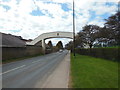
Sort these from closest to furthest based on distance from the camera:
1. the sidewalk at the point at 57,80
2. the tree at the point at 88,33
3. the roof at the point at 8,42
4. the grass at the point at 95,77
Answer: the grass at the point at 95,77 → the sidewalk at the point at 57,80 → the roof at the point at 8,42 → the tree at the point at 88,33

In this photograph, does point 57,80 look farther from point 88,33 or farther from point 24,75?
point 88,33

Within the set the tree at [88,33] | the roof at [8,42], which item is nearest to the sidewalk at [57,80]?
A: the roof at [8,42]

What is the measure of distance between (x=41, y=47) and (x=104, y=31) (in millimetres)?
28750

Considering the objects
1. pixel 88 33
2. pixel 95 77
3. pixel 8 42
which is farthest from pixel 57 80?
pixel 88 33

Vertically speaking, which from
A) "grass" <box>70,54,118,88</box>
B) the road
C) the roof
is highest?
the roof

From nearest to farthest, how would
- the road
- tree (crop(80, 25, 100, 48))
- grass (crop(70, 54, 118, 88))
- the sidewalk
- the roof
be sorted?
grass (crop(70, 54, 118, 88)) < the sidewalk < the road < the roof < tree (crop(80, 25, 100, 48))

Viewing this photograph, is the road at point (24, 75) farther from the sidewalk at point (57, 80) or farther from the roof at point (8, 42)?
the roof at point (8, 42)

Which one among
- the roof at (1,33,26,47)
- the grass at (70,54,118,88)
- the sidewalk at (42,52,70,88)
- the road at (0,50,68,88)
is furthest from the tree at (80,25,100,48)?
the sidewalk at (42,52,70,88)

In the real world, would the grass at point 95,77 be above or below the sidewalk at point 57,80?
above

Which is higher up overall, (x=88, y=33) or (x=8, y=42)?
(x=88, y=33)

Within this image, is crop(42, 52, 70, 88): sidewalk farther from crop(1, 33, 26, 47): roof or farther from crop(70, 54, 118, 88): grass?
crop(1, 33, 26, 47): roof

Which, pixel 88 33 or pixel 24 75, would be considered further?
pixel 88 33

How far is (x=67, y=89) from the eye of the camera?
5.57m

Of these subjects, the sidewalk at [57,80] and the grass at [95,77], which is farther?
the sidewalk at [57,80]
